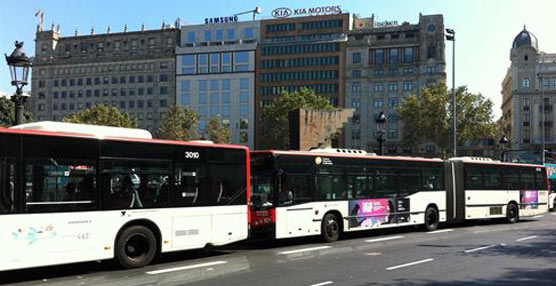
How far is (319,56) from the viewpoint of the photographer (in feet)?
382

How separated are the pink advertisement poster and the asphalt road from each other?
798 mm

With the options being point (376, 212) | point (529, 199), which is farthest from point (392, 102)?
point (376, 212)

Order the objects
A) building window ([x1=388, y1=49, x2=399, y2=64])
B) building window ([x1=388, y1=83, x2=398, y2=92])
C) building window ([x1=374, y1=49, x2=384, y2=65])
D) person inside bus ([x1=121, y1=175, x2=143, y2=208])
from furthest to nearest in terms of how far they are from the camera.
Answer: building window ([x1=374, y1=49, x2=384, y2=65]) → building window ([x1=388, y1=49, x2=399, y2=64]) → building window ([x1=388, y1=83, x2=398, y2=92]) → person inside bus ([x1=121, y1=175, x2=143, y2=208])

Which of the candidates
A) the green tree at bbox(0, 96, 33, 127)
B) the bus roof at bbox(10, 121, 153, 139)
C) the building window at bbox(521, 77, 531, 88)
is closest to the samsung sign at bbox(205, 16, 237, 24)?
the building window at bbox(521, 77, 531, 88)

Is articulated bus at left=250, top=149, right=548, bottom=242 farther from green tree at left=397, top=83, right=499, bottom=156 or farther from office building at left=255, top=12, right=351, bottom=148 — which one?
office building at left=255, top=12, right=351, bottom=148

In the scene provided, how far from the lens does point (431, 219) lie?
2284 centimetres

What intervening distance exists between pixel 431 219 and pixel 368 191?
4.42 metres

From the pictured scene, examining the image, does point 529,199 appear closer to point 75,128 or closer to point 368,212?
point 368,212

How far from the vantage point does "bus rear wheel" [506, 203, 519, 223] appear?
2708cm

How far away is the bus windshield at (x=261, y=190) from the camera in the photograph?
54.0ft

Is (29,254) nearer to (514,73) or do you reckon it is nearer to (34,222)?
(34,222)

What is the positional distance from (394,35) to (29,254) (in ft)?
362

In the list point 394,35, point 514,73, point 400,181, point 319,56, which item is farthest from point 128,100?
point 400,181

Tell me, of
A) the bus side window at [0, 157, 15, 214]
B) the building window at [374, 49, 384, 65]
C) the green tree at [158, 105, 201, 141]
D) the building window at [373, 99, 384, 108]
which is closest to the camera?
the bus side window at [0, 157, 15, 214]
